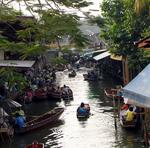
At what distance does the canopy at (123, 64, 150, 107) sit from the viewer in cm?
828

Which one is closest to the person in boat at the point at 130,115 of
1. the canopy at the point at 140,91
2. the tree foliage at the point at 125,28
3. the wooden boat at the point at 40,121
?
the tree foliage at the point at 125,28

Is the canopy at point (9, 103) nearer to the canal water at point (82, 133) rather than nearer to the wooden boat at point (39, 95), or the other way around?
the canal water at point (82, 133)

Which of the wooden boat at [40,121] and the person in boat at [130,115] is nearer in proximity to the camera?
the person in boat at [130,115]

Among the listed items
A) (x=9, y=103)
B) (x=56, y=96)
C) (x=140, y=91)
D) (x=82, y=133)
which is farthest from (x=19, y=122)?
(x=140, y=91)

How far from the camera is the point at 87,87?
41531 mm

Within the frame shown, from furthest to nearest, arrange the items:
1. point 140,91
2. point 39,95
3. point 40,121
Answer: point 39,95
point 40,121
point 140,91

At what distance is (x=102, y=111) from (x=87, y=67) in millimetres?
36821

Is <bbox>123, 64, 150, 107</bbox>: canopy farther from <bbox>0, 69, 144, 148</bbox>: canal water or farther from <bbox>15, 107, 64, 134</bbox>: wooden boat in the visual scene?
<bbox>15, 107, 64, 134</bbox>: wooden boat

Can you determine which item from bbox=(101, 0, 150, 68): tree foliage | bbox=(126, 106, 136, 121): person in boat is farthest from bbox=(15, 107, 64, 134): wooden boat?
bbox=(101, 0, 150, 68): tree foliage

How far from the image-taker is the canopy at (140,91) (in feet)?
27.2

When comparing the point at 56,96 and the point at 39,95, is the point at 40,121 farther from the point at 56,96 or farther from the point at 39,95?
the point at 56,96

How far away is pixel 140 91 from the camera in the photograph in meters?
8.52

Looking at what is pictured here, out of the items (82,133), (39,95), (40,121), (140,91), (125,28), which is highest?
(125,28)

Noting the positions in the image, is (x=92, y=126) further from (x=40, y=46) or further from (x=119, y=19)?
(x=40, y=46)
